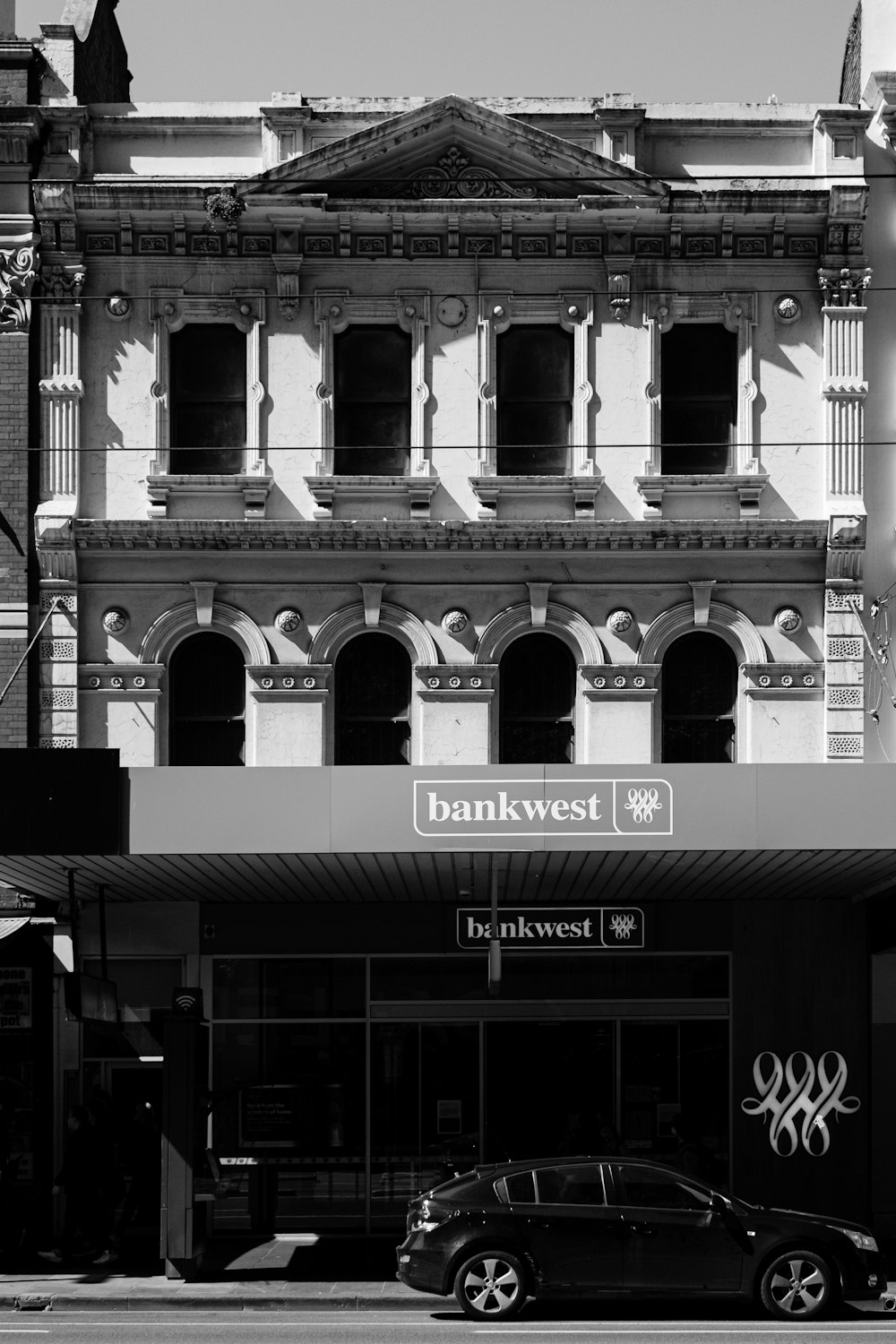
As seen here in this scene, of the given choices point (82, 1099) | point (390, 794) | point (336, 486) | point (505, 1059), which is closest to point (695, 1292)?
point (390, 794)

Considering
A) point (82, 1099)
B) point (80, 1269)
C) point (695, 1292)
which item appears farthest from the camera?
point (82, 1099)

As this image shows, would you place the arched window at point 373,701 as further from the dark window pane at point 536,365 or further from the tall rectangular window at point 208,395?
the dark window pane at point 536,365

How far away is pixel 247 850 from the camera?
643 inches

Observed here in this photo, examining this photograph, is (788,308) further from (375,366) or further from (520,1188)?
(520,1188)

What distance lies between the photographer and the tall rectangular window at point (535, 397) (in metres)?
21.2

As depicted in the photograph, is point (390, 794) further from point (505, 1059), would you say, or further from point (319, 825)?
point (505, 1059)

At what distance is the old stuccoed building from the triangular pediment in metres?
0.05

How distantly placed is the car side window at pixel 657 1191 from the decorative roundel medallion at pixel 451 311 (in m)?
10.3

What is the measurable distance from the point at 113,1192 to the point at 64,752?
18.0 feet

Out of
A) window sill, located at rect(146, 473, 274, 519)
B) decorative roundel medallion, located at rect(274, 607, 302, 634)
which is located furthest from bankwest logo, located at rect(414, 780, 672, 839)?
window sill, located at rect(146, 473, 274, 519)

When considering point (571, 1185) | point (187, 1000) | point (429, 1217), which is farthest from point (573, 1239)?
point (187, 1000)

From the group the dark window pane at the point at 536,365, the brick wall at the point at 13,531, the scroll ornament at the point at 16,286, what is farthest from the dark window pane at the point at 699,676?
the scroll ornament at the point at 16,286

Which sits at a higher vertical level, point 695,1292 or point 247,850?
point 247,850

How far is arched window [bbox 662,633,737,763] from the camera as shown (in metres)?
20.9
